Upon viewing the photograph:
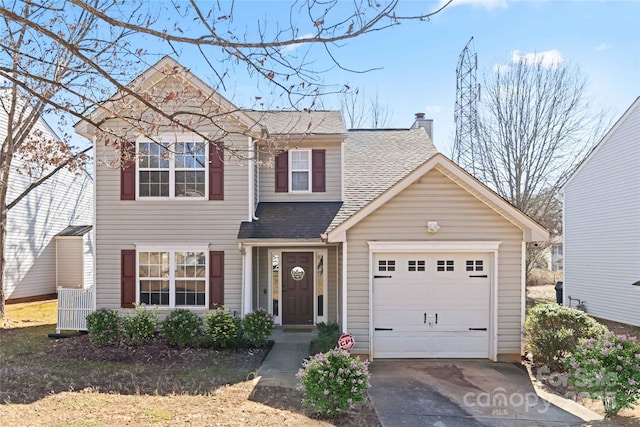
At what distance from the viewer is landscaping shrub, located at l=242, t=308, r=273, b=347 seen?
32.0ft

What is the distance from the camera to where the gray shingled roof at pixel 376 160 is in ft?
39.4

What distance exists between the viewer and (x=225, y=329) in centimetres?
969

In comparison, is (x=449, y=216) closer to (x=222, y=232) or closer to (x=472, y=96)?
(x=222, y=232)

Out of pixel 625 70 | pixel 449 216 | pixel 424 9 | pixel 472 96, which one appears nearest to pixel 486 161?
pixel 472 96

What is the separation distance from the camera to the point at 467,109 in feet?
75.3

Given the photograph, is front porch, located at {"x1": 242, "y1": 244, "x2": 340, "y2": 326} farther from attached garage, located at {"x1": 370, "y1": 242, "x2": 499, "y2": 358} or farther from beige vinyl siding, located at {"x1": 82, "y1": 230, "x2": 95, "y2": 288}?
beige vinyl siding, located at {"x1": 82, "y1": 230, "x2": 95, "y2": 288}

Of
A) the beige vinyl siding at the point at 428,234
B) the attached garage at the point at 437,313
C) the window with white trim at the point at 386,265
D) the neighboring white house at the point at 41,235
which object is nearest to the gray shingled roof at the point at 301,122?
the beige vinyl siding at the point at 428,234

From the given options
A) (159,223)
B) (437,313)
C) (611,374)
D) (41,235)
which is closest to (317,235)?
(437,313)

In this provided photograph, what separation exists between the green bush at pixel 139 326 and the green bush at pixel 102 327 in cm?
20

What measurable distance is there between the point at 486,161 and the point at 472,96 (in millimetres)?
3505

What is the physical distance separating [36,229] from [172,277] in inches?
442

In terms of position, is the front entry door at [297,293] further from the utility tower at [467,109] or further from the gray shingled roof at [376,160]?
the utility tower at [467,109]

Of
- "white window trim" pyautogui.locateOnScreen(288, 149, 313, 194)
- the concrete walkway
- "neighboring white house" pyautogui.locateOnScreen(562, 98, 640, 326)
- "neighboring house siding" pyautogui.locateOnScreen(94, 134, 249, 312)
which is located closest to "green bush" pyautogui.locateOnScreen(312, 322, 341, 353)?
the concrete walkway

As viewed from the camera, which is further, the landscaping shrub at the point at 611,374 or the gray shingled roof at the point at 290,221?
the gray shingled roof at the point at 290,221
